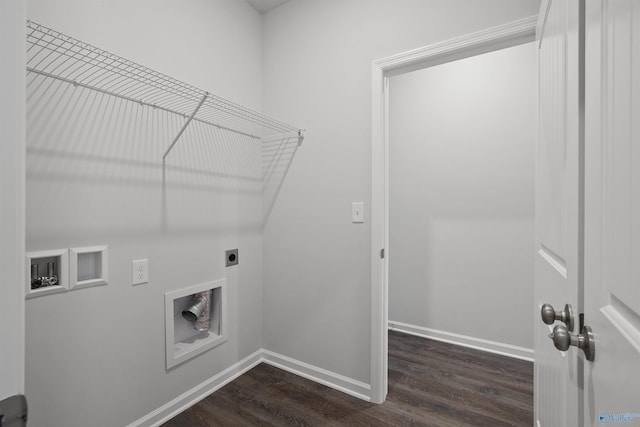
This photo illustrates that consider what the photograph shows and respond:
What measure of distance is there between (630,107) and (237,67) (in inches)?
81.9

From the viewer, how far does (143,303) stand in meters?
1.52

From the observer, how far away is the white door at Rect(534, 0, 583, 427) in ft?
2.06

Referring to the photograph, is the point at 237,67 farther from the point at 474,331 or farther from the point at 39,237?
the point at 474,331

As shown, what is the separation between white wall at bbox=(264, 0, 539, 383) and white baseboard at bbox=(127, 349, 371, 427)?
51 mm

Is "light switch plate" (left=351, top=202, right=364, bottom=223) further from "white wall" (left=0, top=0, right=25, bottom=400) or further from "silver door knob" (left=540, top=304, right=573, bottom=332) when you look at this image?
"white wall" (left=0, top=0, right=25, bottom=400)

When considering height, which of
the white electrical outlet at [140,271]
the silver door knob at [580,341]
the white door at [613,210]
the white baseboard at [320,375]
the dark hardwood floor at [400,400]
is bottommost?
the dark hardwood floor at [400,400]

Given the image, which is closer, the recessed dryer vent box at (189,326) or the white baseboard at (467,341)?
the recessed dryer vent box at (189,326)

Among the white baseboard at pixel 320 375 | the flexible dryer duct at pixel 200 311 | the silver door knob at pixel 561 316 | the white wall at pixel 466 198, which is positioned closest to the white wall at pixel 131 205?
the flexible dryer duct at pixel 200 311

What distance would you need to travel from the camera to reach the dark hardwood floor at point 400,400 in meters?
1.61

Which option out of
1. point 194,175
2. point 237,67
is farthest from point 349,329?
point 237,67

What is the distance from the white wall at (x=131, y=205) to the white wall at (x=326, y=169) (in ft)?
0.80

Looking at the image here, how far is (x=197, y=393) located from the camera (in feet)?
5.82

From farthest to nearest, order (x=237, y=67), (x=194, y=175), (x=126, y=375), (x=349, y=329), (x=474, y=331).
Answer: (x=474, y=331), (x=237, y=67), (x=349, y=329), (x=194, y=175), (x=126, y=375)

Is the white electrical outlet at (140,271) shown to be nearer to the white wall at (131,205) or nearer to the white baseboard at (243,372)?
the white wall at (131,205)
